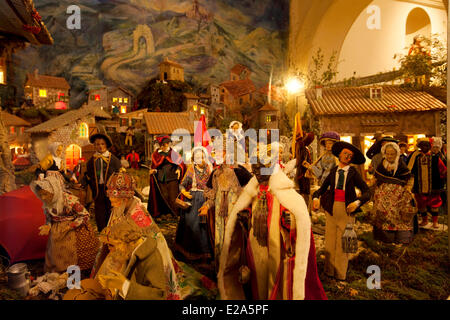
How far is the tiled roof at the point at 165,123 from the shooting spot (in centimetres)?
493

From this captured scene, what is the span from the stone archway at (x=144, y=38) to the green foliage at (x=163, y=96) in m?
0.55

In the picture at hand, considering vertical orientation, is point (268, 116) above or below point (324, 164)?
above

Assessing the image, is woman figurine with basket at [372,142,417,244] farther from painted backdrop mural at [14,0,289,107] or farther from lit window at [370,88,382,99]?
painted backdrop mural at [14,0,289,107]

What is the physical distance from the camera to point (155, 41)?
4828 millimetres

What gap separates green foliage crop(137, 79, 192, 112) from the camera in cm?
489

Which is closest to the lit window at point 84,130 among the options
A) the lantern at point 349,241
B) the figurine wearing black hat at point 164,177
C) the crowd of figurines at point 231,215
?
the crowd of figurines at point 231,215

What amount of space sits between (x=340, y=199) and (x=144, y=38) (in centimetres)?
407

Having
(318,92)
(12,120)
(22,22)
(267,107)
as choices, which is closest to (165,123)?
(267,107)

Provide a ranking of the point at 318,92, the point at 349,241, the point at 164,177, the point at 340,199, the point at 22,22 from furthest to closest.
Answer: the point at 318,92 → the point at 164,177 → the point at 22,22 → the point at 340,199 → the point at 349,241

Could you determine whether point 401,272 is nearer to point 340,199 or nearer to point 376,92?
point 340,199

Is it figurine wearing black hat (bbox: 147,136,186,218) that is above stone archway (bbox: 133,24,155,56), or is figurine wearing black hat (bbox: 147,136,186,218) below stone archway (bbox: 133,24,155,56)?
below

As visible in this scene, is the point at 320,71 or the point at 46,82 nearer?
the point at 46,82

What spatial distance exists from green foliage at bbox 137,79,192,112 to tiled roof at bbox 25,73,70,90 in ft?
4.02

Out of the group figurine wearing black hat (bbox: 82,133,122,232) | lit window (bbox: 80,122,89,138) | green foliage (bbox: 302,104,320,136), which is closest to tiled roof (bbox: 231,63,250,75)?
green foliage (bbox: 302,104,320,136)
